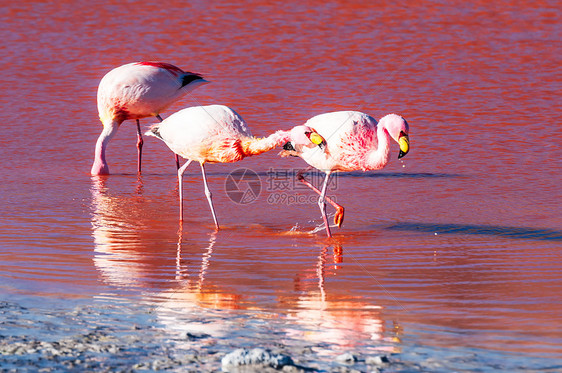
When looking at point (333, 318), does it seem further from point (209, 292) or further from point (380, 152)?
point (380, 152)

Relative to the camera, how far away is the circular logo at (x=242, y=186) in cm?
915

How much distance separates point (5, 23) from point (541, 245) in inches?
456

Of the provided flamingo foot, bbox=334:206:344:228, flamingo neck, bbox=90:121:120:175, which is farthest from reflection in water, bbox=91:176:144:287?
flamingo foot, bbox=334:206:344:228

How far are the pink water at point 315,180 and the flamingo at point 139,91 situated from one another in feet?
1.89

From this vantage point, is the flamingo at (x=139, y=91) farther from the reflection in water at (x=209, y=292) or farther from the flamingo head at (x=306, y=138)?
the flamingo head at (x=306, y=138)

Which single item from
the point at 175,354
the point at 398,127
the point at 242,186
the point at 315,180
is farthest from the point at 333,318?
the point at 315,180

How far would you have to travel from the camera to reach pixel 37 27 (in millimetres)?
16109

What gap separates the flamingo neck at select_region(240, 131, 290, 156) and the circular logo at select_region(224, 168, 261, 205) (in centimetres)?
109

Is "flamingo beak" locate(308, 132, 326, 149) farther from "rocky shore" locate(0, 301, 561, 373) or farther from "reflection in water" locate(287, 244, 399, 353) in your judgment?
"rocky shore" locate(0, 301, 561, 373)

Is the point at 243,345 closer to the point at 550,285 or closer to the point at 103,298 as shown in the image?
the point at 103,298

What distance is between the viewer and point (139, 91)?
10.4m

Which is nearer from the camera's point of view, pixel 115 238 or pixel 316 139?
pixel 316 139

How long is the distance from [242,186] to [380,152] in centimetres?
216

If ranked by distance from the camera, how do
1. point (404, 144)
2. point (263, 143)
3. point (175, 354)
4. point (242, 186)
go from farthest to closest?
1. point (242, 186)
2. point (263, 143)
3. point (404, 144)
4. point (175, 354)
